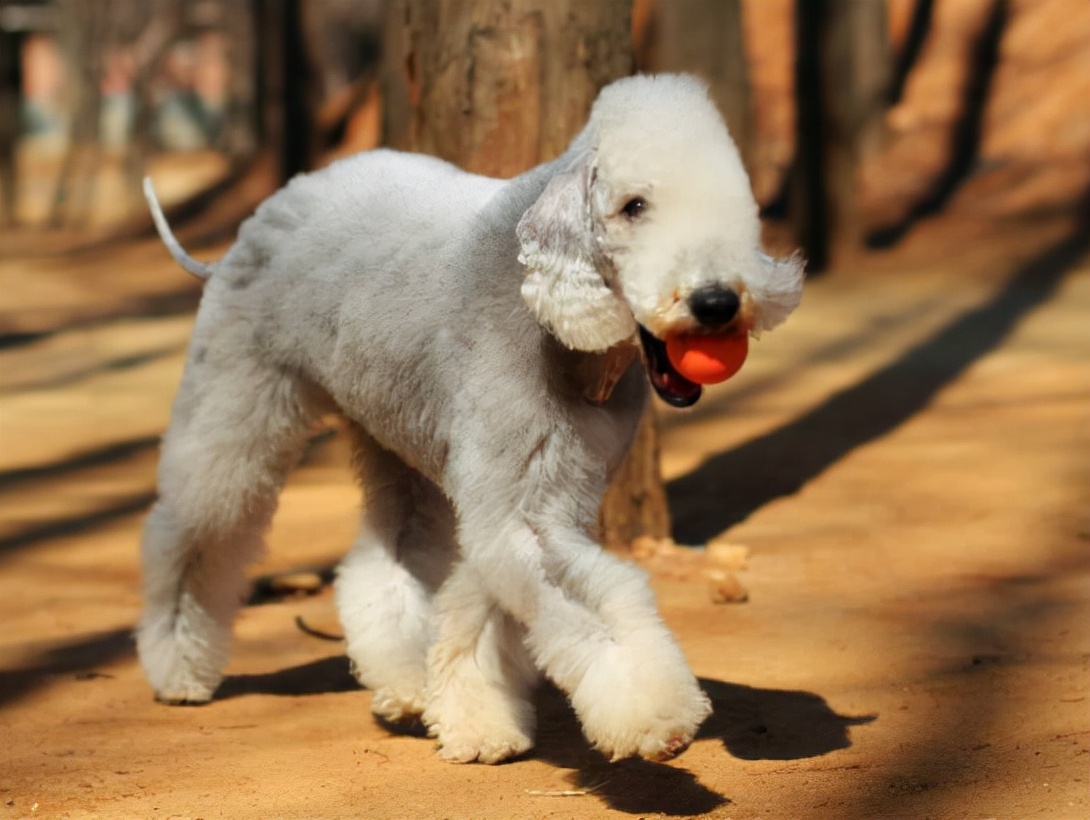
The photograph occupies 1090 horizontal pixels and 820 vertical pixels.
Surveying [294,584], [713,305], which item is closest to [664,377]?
[713,305]

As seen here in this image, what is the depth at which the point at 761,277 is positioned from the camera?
3629 millimetres

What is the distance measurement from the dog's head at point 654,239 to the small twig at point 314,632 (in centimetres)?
270

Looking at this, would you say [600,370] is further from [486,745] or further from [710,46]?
[710,46]

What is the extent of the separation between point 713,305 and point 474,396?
0.95m

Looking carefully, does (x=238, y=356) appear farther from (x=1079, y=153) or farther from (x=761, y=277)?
(x=1079, y=153)

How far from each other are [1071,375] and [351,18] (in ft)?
133

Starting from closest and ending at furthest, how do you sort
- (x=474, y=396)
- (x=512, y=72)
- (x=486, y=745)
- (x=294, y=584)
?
(x=474, y=396) < (x=486, y=745) < (x=512, y=72) < (x=294, y=584)

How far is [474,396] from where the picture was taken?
4270mm

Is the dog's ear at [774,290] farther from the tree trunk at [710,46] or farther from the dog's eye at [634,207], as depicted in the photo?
the tree trunk at [710,46]

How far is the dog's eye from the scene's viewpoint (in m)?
3.75

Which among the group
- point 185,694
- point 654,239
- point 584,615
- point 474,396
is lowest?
point 185,694

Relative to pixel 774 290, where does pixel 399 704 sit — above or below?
below

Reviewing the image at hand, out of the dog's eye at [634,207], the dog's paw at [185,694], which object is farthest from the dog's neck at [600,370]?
the dog's paw at [185,694]

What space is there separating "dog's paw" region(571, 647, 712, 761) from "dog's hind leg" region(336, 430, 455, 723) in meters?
1.18
